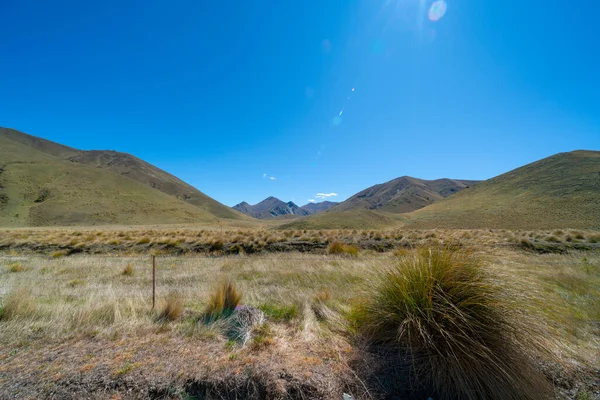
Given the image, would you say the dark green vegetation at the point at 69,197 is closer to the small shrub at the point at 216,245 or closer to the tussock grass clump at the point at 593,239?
the small shrub at the point at 216,245

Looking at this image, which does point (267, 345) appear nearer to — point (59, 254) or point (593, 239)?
point (59, 254)

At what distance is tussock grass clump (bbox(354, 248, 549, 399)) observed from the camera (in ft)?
8.09

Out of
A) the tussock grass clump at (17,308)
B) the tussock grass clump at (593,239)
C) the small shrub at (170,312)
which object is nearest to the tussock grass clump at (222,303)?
the small shrub at (170,312)

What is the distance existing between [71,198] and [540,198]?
135 meters

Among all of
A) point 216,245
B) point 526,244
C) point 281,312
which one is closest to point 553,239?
point 526,244

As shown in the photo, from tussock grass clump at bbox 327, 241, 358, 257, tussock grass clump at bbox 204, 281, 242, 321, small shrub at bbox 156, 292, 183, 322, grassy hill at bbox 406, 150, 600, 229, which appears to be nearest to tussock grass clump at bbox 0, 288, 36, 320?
small shrub at bbox 156, 292, 183, 322

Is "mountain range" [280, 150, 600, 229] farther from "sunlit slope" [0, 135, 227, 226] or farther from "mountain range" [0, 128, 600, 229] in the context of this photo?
"sunlit slope" [0, 135, 227, 226]

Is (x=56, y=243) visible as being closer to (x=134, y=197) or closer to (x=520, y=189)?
(x=134, y=197)

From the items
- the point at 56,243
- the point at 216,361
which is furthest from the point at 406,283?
the point at 56,243

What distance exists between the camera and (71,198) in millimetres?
77375

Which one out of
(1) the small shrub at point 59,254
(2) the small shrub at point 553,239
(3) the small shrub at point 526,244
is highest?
(2) the small shrub at point 553,239

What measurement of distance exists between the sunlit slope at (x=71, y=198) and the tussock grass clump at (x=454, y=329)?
278 feet

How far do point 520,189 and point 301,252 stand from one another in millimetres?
84354

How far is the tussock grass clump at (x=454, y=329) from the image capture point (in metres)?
2.47
